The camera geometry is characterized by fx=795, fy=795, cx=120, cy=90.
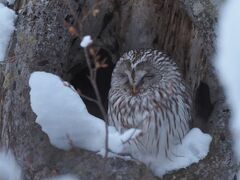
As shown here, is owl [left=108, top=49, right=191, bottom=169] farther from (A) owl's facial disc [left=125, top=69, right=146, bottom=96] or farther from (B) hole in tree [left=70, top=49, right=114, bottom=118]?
Result: (B) hole in tree [left=70, top=49, right=114, bottom=118]

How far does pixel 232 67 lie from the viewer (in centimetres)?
507

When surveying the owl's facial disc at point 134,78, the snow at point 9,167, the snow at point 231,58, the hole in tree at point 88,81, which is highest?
the snow at point 231,58

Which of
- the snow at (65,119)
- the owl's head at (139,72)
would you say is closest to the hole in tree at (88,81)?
the owl's head at (139,72)

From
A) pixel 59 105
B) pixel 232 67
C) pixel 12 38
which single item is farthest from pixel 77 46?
pixel 232 67

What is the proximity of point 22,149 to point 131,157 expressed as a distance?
27.7 inches

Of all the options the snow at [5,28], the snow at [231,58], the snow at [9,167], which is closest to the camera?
the snow at [231,58]

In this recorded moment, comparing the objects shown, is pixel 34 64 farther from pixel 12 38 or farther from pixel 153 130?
pixel 153 130

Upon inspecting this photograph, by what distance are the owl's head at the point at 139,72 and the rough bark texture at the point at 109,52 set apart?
32 cm

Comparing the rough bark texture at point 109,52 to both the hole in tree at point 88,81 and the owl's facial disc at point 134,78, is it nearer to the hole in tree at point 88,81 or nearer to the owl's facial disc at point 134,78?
the hole in tree at point 88,81

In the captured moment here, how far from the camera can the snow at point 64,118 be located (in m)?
5.08

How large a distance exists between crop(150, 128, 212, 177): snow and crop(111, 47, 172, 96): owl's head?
1.42 ft

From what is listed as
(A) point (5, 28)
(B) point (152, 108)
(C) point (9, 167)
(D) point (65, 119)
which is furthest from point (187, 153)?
(A) point (5, 28)

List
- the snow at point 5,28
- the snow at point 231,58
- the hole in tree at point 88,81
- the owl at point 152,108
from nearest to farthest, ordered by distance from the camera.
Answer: the snow at point 231,58 < the owl at point 152,108 < the snow at point 5,28 < the hole in tree at point 88,81

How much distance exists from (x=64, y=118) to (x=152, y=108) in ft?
2.12
